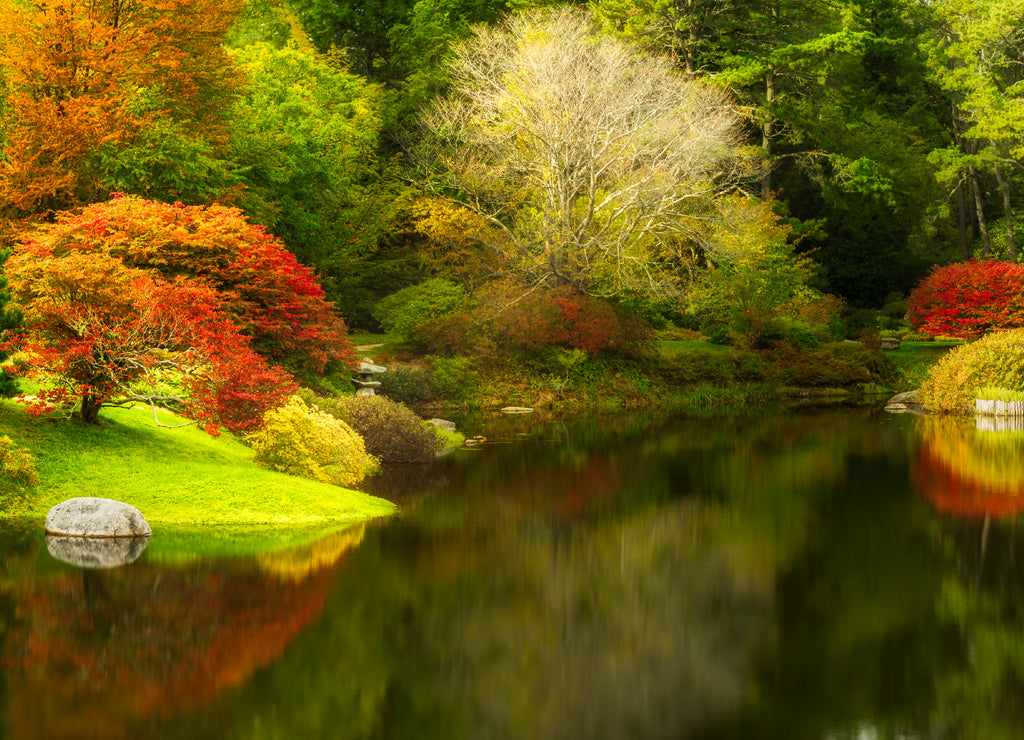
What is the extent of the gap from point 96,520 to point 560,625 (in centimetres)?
567

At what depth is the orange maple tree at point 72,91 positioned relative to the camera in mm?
20219

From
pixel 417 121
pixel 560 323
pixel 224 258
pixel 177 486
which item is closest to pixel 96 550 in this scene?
pixel 177 486

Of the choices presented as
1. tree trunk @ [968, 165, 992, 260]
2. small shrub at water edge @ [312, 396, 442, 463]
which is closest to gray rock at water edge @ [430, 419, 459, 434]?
small shrub at water edge @ [312, 396, 442, 463]

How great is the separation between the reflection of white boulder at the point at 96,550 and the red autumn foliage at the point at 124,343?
8.96ft

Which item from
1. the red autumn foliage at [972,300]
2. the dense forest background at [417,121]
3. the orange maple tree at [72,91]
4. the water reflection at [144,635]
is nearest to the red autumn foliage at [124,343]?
the water reflection at [144,635]

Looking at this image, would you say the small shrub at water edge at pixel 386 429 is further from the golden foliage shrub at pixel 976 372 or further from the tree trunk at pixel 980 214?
the tree trunk at pixel 980 214

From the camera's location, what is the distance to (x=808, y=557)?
11.0 metres

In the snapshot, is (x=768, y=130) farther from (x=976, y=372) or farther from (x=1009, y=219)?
(x=976, y=372)

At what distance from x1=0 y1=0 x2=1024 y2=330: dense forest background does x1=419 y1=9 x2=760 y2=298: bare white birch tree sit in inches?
39.6

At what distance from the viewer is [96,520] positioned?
1141 cm

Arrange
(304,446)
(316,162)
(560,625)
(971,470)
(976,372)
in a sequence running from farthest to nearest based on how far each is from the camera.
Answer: (316,162) < (976,372) < (971,470) < (304,446) < (560,625)

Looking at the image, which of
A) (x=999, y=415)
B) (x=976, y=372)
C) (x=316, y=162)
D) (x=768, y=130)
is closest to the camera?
(x=999, y=415)

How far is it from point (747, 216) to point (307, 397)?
1824 centimetres

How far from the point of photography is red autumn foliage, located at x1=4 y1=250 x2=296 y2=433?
13.4m
